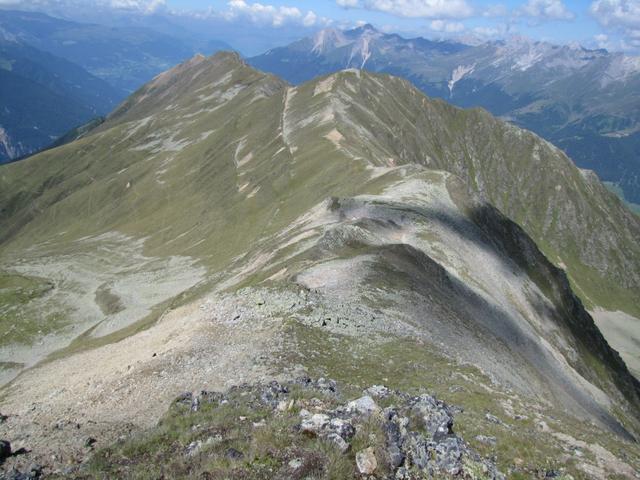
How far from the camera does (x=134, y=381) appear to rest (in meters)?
27.6

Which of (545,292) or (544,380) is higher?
(544,380)

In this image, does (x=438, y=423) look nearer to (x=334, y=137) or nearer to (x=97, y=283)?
(x=97, y=283)

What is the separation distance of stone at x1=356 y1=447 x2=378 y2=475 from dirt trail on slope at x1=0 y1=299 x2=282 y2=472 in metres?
10.7

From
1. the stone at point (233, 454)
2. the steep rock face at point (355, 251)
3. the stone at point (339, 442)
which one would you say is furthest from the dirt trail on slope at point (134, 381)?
the stone at point (339, 442)

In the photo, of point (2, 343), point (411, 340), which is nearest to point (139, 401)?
point (411, 340)

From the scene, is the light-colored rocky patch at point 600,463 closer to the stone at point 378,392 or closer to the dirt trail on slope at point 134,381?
the stone at point 378,392

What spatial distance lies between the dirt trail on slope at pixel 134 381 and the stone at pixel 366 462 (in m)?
10.7

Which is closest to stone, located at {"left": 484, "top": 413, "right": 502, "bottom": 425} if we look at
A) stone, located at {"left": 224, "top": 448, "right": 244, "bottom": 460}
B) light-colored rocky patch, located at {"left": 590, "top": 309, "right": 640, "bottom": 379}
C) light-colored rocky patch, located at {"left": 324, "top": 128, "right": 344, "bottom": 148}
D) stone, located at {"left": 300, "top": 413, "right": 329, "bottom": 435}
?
stone, located at {"left": 300, "top": 413, "right": 329, "bottom": 435}

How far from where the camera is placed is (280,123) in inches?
7692

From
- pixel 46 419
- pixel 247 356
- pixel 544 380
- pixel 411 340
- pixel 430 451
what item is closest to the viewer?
pixel 430 451

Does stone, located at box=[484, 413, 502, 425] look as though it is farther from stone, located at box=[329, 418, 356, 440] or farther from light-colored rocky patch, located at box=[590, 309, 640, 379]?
light-colored rocky patch, located at box=[590, 309, 640, 379]

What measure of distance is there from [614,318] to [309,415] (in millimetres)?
215274

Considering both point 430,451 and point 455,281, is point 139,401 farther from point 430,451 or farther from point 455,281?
point 455,281

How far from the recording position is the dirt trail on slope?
2133 cm
